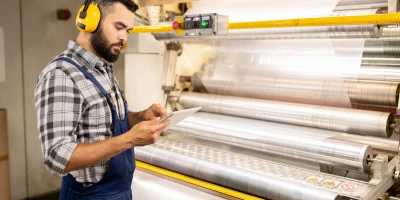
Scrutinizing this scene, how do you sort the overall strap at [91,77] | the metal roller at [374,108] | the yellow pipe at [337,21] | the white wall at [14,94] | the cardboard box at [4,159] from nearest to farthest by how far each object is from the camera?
1. the overall strap at [91,77]
2. the yellow pipe at [337,21]
3. the metal roller at [374,108]
4. the cardboard box at [4,159]
5. the white wall at [14,94]

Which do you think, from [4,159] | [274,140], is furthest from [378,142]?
[4,159]

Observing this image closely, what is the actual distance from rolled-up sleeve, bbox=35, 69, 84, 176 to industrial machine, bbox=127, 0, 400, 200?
80 centimetres

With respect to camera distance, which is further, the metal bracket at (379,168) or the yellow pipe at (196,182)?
the yellow pipe at (196,182)

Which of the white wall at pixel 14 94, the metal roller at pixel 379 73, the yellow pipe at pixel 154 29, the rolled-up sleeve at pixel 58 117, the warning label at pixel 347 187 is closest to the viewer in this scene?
the rolled-up sleeve at pixel 58 117

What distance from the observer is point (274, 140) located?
1920mm

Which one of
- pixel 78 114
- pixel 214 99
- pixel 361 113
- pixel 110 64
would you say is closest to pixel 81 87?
pixel 78 114

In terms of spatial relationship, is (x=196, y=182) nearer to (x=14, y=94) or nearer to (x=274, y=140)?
(x=274, y=140)

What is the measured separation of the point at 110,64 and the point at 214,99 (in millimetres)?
878

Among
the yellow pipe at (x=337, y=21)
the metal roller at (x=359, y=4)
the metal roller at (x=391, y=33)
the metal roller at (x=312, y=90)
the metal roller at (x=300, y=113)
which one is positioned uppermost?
the metal roller at (x=359, y=4)

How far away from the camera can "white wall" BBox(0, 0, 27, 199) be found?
3.05 meters

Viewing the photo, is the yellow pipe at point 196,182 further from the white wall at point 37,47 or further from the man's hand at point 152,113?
the white wall at point 37,47

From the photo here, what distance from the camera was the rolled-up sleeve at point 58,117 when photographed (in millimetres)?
1197

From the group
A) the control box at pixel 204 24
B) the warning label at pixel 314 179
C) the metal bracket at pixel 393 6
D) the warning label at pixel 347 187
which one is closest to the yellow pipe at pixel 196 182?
the warning label at pixel 314 179

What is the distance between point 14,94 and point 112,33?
6.88ft
